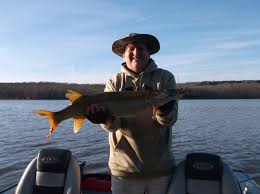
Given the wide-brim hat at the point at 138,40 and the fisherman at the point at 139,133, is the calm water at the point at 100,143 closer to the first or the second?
the fisherman at the point at 139,133

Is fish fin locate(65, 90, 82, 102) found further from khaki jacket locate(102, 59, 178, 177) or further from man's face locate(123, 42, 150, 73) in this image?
man's face locate(123, 42, 150, 73)

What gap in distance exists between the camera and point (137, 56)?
16.7 feet

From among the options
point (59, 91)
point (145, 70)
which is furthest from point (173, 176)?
point (59, 91)

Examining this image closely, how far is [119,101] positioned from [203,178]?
62.0 inches

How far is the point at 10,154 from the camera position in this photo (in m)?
17.7

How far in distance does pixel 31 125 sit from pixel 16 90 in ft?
133

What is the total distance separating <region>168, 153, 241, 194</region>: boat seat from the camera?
5277mm

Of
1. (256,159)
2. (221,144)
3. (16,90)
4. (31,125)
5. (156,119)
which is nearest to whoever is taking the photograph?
(156,119)

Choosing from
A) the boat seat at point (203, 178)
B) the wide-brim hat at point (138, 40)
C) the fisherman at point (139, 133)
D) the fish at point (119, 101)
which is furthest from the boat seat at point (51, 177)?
the wide-brim hat at point (138, 40)

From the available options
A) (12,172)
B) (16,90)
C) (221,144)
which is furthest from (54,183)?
(16,90)

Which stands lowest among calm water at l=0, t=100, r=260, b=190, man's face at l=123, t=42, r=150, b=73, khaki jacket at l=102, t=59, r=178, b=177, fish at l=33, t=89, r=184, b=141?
calm water at l=0, t=100, r=260, b=190

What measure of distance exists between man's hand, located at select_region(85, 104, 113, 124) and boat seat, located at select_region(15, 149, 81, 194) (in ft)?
4.49

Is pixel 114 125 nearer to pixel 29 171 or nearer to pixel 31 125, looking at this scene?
pixel 29 171

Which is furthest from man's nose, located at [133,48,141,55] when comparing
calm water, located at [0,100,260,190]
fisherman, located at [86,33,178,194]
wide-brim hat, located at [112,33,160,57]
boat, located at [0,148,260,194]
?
calm water, located at [0,100,260,190]
